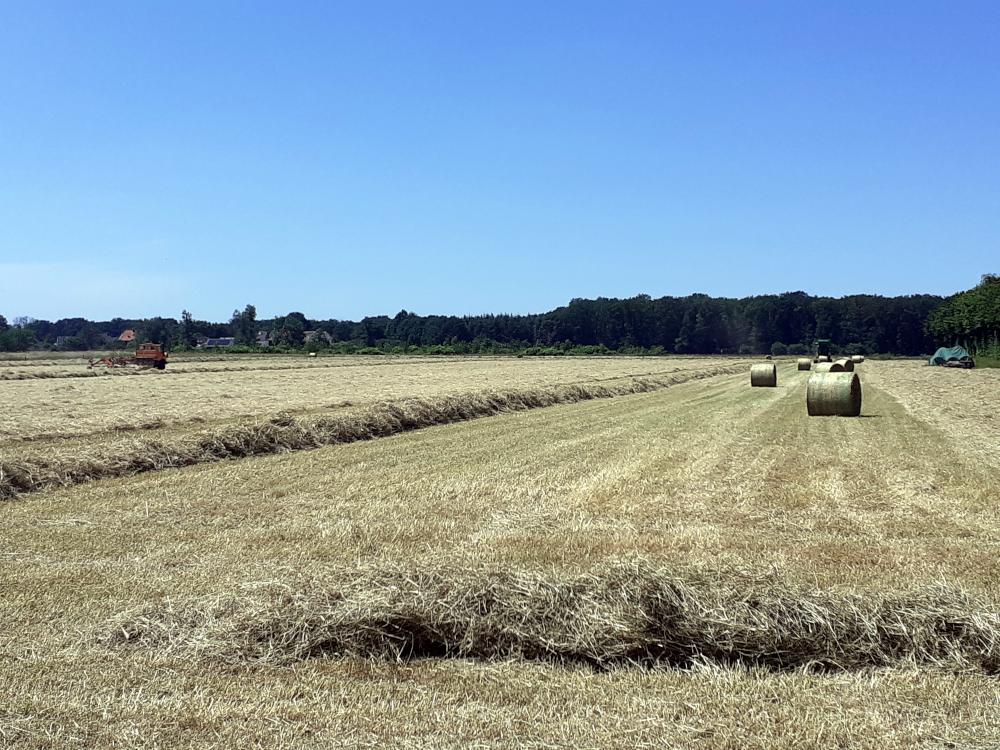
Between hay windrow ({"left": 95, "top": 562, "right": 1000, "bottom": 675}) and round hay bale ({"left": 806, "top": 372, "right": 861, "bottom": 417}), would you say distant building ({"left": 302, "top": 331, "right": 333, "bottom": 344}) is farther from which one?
hay windrow ({"left": 95, "top": 562, "right": 1000, "bottom": 675})

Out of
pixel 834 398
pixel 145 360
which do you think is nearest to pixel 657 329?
pixel 145 360

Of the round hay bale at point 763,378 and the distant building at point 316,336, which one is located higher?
the distant building at point 316,336

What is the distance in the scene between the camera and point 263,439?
18422 mm

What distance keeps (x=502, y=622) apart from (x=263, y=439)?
12795 mm

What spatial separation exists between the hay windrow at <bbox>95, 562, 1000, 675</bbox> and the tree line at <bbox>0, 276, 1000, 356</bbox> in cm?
13590

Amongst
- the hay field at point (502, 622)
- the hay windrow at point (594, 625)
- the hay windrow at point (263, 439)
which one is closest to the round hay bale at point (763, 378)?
the hay windrow at point (263, 439)

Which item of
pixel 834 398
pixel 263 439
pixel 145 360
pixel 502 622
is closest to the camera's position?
pixel 502 622

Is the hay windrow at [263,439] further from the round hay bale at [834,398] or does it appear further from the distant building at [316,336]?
the distant building at [316,336]

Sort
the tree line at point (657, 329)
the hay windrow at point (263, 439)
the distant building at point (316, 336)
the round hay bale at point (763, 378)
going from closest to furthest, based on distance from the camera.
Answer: the hay windrow at point (263, 439) < the round hay bale at point (763, 378) < the tree line at point (657, 329) < the distant building at point (316, 336)

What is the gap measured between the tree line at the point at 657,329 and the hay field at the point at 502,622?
13205cm

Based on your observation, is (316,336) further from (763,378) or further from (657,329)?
(763,378)

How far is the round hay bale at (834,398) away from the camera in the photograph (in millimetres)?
25422

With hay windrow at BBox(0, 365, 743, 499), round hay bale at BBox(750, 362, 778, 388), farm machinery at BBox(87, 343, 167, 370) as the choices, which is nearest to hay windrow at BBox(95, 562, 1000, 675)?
hay windrow at BBox(0, 365, 743, 499)

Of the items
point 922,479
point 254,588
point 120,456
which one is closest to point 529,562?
point 254,588
